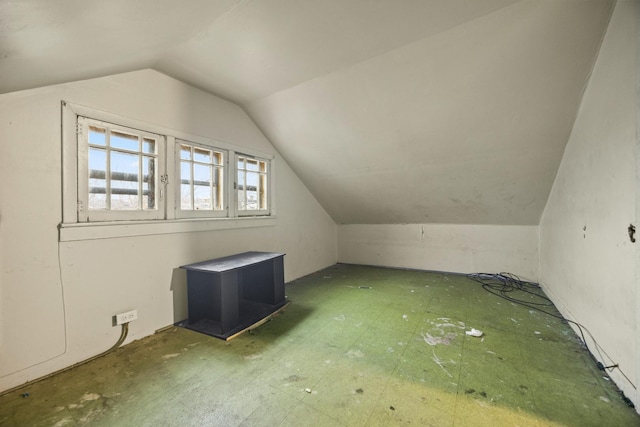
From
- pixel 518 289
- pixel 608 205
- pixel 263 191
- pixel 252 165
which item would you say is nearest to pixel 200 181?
pixel 252 165

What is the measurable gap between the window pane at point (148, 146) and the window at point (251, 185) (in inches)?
38.2

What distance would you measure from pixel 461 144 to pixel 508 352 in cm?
211

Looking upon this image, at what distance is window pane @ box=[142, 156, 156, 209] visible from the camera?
7.73 feet

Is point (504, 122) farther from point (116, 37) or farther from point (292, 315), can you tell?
point (116, 37)

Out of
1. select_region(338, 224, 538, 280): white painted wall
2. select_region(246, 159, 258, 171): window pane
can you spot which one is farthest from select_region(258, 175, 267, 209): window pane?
select_region(338, 224, 538, 280): white painted wall

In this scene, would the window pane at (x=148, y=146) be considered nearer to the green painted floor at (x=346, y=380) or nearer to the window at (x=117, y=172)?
the window at (x=117, y=172)

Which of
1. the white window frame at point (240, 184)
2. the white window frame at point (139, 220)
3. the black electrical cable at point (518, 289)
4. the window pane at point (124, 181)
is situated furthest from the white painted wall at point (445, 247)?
the window pane at point (124, 181)

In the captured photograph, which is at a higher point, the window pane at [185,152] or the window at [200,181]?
the window pane at [185,152]

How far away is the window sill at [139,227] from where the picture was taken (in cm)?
188

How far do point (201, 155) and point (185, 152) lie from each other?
7.4 inches

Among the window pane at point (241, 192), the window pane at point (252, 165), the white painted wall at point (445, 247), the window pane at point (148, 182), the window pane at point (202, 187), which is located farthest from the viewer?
the white painted wall at point (445, 247)

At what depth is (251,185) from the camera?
3520 mm

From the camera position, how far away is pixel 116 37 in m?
1.33

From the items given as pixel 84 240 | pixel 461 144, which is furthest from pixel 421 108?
pixel 84 240
